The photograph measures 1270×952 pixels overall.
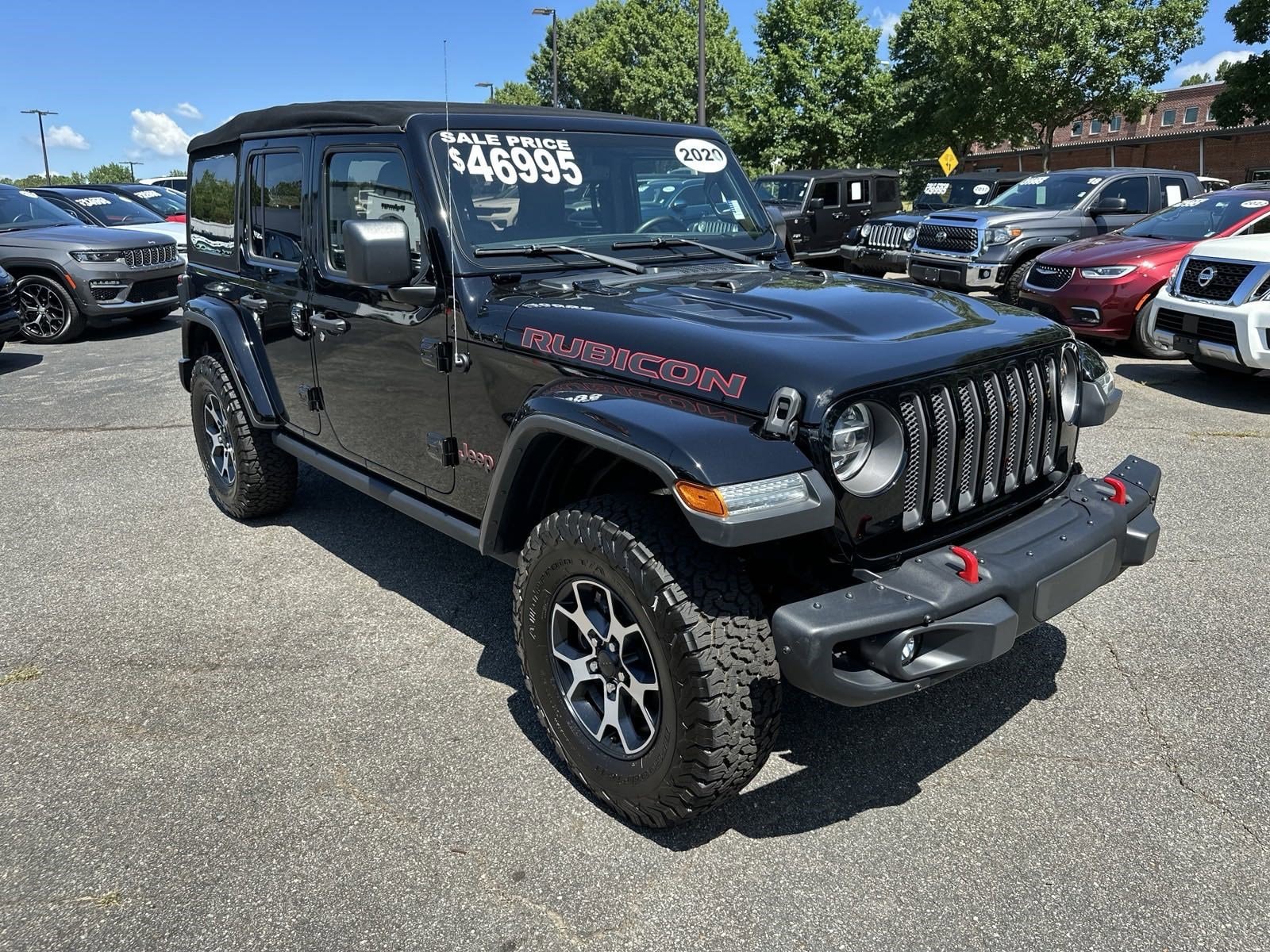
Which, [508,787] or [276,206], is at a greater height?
[276,206]

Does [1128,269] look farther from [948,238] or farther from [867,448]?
[867,448]

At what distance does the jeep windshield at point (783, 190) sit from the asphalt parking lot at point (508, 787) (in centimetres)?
1285

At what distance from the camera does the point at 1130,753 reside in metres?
3.01

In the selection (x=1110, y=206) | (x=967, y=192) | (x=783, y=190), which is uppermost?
(x=783, y=190)

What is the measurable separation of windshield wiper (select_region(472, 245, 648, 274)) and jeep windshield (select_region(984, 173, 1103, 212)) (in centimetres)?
993

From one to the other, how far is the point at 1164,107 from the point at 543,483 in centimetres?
7777

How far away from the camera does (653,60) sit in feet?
158

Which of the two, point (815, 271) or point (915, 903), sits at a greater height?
point (815, 271)

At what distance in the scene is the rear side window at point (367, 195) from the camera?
11.2ft

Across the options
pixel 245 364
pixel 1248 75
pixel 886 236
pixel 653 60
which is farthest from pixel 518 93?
pixel 245 364

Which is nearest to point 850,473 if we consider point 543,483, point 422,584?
point 543,483

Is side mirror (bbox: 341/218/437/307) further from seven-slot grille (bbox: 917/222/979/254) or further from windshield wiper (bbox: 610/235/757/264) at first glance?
seven-slot grille (bbox: 917/222/979/254)

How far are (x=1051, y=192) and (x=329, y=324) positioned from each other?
35.3 ft

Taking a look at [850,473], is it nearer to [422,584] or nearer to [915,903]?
[915,903]
